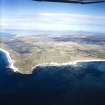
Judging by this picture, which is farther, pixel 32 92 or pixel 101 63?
pixel 101 63

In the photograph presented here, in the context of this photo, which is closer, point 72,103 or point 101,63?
point 72,103

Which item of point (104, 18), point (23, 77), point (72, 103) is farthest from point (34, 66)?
point (104, 18)

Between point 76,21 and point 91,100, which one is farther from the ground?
point 76,21

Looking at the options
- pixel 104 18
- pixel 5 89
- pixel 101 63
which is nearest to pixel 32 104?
pixel 5 89

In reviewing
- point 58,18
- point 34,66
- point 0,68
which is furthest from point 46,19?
point 0,68

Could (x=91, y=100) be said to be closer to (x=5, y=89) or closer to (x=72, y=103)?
(x=72, y=103)

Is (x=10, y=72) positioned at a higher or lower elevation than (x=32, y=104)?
higher

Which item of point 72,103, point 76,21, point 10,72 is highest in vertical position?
point 76,21

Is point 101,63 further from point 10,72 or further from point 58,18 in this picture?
point 10,72
